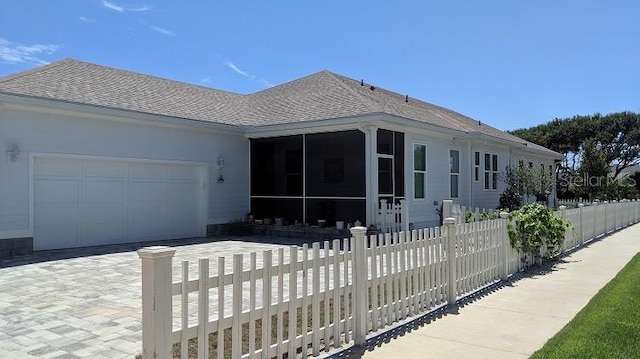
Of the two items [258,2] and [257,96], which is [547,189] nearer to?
[257,96]

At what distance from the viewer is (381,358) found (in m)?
4.16

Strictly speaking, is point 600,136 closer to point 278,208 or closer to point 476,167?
point 476,167

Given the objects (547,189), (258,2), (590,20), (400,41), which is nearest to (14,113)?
(258,2)

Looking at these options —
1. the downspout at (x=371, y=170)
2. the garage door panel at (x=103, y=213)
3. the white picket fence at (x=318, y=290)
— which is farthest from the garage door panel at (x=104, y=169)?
the downspout at (x=371, y=170)

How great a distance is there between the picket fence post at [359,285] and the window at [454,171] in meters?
11.8

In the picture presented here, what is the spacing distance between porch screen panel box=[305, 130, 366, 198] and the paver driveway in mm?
4504

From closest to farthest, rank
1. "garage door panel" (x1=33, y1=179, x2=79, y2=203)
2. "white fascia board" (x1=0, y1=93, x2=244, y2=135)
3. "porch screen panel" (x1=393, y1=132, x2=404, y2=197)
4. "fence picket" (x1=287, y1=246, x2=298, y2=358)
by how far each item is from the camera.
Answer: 1. "fence picket" (x1=287, y1=246, x2=298, y2=358)
2. "white fascia board" (x1=0, y1=93, x2=244, y2=135)
3. "garage door panel" (x1=33, y1=179, x2=79, y2=203)
4. "porch screen panel" (x1=393, y1=132, x2=404, y2=197)

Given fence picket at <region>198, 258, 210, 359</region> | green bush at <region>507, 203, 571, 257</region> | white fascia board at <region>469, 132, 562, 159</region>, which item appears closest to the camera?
fence picket at <region>198, 258, 210, 359</region>

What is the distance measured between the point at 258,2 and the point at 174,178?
5474 mm

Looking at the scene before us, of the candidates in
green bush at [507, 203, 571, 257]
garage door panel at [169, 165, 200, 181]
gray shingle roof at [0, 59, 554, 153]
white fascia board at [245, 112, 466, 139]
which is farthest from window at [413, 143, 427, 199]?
garage door panel at [169, 165, 200, 181]

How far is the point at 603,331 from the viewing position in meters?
4.60

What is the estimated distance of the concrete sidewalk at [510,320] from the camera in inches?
171

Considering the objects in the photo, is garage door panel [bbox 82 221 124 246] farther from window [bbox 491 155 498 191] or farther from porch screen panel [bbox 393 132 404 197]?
window [bbox 491 155 498 191]

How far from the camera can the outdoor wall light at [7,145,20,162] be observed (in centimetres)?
995
